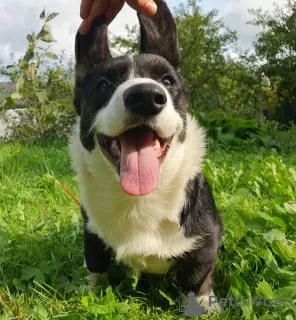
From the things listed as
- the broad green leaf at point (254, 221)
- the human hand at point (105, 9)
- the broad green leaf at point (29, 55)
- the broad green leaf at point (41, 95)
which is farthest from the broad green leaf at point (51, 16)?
the broad green leaf at point (254, 221)

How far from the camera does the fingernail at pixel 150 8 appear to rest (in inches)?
83.0

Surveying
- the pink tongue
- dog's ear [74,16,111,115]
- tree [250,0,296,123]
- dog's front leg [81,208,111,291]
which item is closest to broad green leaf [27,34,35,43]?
dog's ear [74,16,111,115]

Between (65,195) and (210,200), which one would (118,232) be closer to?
(210,200)

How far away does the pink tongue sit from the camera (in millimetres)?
1905

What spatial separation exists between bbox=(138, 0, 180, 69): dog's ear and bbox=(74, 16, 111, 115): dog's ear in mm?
205

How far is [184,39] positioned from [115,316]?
17306 mm

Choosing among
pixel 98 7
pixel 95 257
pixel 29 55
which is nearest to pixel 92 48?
pixel 98 7

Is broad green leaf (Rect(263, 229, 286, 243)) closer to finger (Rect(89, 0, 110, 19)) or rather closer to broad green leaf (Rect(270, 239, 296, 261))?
broad green leaf (Rect(270, 239, 296, 261))

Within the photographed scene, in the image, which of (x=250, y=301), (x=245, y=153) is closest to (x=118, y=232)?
(x=250, y=301)

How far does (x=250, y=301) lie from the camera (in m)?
1.77

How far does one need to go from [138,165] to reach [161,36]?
0.82m

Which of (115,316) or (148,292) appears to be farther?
(148,292)

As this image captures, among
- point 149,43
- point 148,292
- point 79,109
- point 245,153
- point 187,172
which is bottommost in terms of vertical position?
point 245,153

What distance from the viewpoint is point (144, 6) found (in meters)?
2.09
